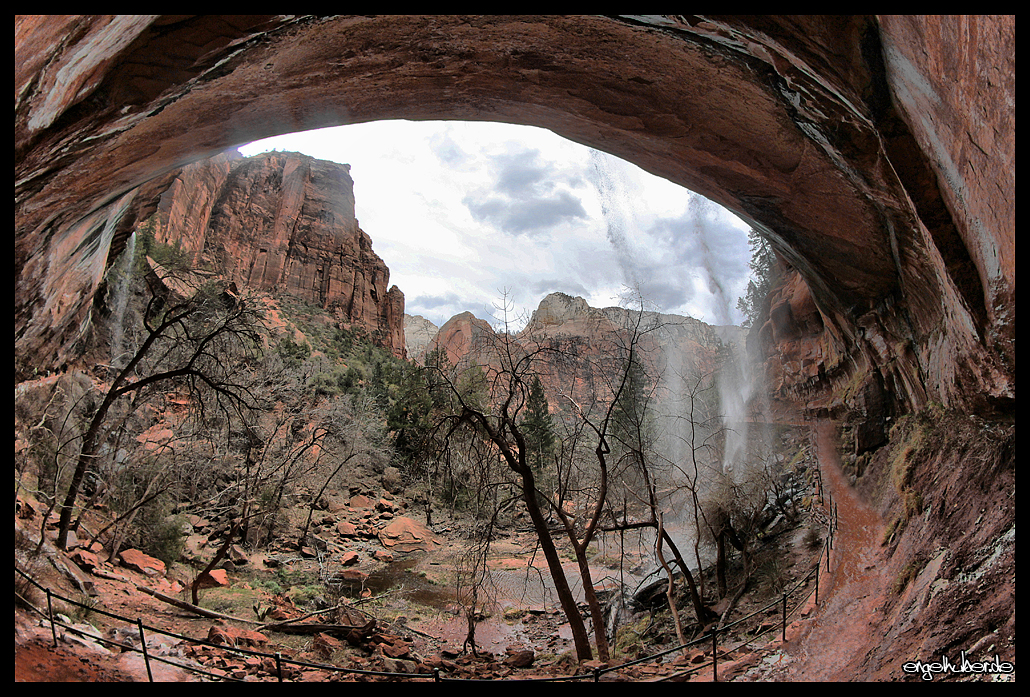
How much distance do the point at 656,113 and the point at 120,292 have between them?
12.5m

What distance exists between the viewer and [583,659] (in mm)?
7793

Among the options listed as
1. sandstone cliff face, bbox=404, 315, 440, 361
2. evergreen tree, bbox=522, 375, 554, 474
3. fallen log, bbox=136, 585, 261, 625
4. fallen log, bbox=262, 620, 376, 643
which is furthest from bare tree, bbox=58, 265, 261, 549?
sandstone cliff face, bbox=404, 315, 440, 361

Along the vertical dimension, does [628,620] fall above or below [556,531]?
below

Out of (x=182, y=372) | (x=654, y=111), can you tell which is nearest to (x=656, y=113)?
(x=654, y=111)

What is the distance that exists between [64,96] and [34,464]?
36.3ft

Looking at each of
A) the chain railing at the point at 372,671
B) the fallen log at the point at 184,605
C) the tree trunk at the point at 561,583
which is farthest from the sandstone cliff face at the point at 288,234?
the tree trunk at the point at 561,583

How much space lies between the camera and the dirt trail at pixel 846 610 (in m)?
6.21

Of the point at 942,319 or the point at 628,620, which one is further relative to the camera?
the point at 628,620

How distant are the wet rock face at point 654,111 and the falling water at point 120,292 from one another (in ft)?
10.8

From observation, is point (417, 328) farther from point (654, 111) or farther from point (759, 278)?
point (654, 111)

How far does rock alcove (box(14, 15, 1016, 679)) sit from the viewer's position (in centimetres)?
414
